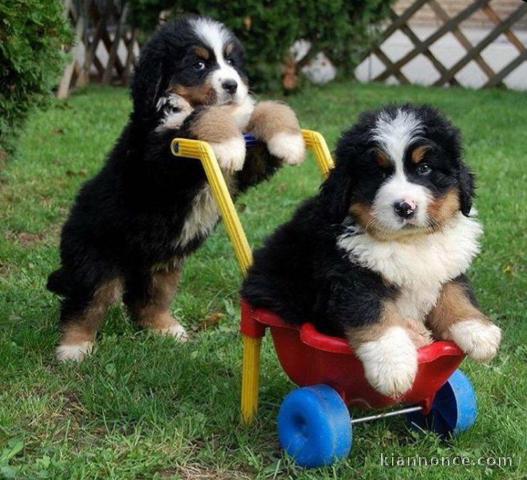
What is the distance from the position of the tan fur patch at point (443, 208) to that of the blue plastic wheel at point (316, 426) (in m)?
0.72

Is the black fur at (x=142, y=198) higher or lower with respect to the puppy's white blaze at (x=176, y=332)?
higher

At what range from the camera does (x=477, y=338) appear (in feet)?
11.1

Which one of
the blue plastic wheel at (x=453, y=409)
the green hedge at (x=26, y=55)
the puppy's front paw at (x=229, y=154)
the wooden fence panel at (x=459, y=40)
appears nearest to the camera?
the blue plastic wheel at (x=453, y=409)

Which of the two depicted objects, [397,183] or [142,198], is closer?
[397,183]

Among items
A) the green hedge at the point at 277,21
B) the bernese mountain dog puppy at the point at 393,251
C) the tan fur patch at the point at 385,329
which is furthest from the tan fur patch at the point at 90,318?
the green hedge at the point at 277,21

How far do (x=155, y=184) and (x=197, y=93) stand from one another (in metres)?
0.47

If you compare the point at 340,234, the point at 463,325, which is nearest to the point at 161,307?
the point at 340,234

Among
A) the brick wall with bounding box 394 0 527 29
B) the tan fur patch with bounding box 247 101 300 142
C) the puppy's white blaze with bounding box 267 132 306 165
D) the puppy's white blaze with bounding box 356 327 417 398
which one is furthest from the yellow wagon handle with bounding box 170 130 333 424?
the brick wall with bounding box 394 0 527 29

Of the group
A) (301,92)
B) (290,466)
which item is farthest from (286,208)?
(301,92)

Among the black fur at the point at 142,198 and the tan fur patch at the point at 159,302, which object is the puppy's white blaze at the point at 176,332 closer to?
the tan fur patch at the point at 159,302

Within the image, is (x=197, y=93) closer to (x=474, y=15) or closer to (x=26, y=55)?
(x=26, y=55)

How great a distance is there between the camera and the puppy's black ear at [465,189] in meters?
3.50

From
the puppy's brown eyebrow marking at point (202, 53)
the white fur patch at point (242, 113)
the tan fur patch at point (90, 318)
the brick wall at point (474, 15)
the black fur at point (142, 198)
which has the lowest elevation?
the brick wall at point (474, 15)

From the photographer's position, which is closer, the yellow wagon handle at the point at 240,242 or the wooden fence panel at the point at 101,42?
the yellow wagon handle at the point at 240,242
